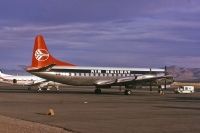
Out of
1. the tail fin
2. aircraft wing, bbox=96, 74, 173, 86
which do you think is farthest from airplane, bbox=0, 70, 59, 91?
aircraft wing, bbox=96, 74, 173, 86

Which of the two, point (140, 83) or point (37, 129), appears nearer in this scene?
point (37, 129)

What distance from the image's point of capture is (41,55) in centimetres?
6850

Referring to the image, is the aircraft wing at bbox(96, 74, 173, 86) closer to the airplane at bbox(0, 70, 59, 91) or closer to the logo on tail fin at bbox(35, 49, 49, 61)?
the logo on tail fin at bbox(35, 49, 49, 61)

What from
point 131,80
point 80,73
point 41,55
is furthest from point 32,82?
point 131,80

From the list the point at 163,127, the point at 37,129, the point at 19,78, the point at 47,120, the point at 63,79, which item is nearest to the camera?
the point at 37,129

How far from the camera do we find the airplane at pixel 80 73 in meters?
67.4

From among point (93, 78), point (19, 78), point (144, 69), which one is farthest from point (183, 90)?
point (19, 78)

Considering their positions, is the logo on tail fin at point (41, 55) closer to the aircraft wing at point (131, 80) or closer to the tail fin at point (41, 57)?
the tail fin at point (41, 57)

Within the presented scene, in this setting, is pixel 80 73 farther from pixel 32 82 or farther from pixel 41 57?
pixel 32 82

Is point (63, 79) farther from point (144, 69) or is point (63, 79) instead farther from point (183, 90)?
point (183, 90)

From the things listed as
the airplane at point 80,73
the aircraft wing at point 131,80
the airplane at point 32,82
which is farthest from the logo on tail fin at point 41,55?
the airplane at point 32,82

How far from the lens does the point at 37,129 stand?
1950 centimetres

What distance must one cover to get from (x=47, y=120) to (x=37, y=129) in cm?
499

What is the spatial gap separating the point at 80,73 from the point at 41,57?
6.10m
